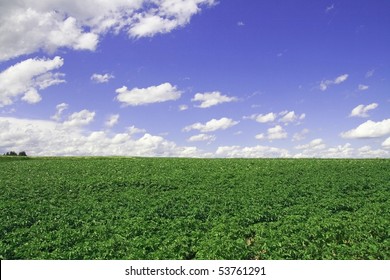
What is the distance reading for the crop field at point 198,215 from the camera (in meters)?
18.8

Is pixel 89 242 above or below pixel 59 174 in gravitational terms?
below

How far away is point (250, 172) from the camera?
1773 inches

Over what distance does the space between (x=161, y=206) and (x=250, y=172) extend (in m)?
19.2

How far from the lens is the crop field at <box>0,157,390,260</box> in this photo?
1875cm

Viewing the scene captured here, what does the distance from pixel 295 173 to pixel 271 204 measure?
16.5 metres

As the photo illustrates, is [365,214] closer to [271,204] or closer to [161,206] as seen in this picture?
[271,204]

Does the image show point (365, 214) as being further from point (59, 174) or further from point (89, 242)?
point (59, 174)

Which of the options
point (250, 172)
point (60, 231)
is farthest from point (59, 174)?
point (60, 231)

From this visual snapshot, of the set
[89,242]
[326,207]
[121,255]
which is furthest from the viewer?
[326,207]

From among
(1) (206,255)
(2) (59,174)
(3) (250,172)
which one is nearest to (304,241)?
(1) (206,255)

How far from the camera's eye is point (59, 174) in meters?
47.1

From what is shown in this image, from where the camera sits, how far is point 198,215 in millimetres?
25969
